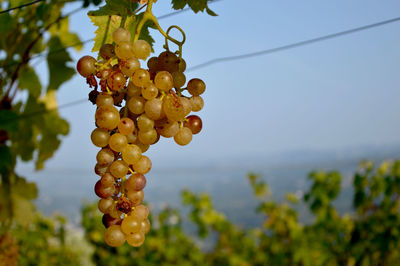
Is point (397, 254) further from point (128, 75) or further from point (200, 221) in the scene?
point (128, 75)

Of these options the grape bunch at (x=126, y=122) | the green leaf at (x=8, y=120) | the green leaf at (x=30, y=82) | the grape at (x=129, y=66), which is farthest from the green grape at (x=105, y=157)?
the green leaf at (x=30, y=82)

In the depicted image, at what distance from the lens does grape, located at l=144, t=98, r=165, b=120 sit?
468 millimetres

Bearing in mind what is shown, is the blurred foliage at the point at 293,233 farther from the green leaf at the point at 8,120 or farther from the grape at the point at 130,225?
the grape at the point at 130,225

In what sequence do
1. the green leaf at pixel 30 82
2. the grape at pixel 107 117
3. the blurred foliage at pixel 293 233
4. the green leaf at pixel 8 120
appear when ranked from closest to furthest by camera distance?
the grape at pixel 107 117
the green leaf at pixel 8 120
the green leaf at pixel 30 82
the blurred foliage at pixel 293 233

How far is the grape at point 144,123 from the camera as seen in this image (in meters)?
0.48

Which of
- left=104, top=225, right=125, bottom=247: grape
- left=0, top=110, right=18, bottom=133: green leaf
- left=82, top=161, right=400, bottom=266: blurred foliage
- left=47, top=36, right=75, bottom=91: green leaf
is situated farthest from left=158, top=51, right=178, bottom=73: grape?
left=82, top=161, right=400, bottom=266: blurred foliage

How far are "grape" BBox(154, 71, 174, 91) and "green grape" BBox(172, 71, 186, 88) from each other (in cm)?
3

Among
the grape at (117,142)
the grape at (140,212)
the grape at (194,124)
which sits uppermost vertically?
the grape at (194,124)

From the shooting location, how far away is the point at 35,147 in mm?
1365

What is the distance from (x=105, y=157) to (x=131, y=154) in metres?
0.04

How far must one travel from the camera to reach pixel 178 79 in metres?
0.51

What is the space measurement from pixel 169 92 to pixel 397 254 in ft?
7.50

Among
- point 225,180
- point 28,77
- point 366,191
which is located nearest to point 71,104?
point 28,77

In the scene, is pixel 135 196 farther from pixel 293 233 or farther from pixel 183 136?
pixel 293 233
